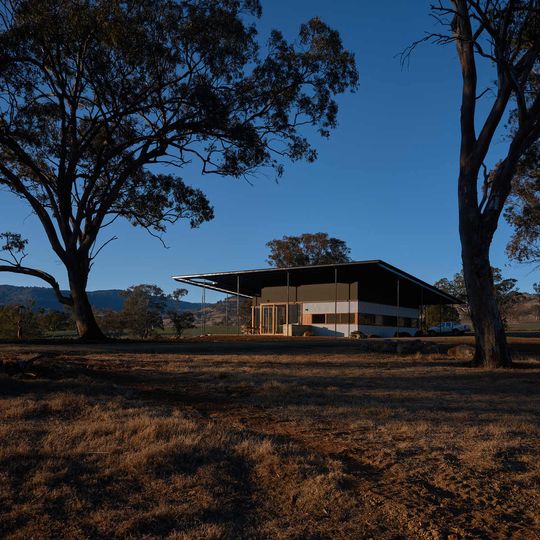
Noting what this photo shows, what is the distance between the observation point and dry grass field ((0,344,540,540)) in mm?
3461

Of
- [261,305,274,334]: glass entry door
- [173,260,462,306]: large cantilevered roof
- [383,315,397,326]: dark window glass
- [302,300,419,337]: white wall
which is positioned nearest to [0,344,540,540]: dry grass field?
[173,260,462,306]: large cantilevered roof

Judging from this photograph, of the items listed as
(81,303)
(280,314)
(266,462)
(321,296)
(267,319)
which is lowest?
(266,462)

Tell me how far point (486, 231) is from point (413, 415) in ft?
26.8

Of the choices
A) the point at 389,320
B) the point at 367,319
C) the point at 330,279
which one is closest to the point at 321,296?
the point at 330,279

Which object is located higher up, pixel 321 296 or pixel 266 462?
pixel 321 296

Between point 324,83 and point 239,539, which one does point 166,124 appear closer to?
point 324,83

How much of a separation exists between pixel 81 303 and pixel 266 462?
19788 millimetres

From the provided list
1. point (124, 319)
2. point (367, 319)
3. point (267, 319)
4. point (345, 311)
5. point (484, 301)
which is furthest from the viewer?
point (124, 319)

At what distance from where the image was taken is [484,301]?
1362 cm

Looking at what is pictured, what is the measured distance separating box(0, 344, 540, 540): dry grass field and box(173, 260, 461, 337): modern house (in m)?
28.2

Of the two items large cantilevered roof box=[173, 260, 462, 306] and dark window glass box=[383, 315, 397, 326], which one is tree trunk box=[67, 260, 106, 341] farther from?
dark window glass box=[383, 315, 397, 326]

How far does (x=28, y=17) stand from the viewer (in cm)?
1838

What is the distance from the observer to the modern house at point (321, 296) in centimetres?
3959

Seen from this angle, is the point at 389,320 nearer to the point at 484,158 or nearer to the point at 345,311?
the point at 345,311
